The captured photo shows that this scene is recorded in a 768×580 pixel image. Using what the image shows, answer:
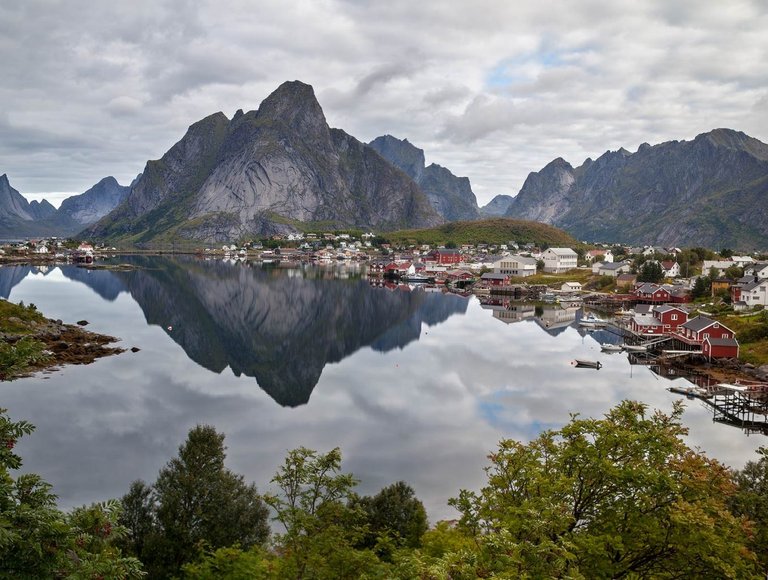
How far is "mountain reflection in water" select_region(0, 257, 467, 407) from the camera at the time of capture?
165 feet

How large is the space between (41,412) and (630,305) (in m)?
79.1

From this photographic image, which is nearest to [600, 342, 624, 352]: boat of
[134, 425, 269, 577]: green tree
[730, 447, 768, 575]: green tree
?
[730, 447, 768, 575]: green tree

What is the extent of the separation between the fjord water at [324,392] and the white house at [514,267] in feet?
138

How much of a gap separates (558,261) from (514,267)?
617 inches

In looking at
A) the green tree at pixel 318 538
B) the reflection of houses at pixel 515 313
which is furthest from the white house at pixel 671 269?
the green tree at pixel 318 538

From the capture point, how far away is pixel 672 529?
952 centimetres

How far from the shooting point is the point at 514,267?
12175cm

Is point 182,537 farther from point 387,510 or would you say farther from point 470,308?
point 470,308

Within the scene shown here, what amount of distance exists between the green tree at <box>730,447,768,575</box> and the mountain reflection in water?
26.8 metres

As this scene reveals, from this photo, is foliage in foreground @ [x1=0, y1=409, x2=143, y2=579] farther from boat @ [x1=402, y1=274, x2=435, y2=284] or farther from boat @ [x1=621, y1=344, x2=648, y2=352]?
boat @ [x1=402, y1=274, x2=435, y2=284]

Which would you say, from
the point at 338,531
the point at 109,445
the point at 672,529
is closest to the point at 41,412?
the point at 109,445

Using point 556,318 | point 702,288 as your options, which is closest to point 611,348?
point 556,318

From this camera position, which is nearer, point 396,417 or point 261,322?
point 396,417

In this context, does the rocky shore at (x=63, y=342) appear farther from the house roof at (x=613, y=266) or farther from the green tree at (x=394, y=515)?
the house roof at (x=613, y=266)
